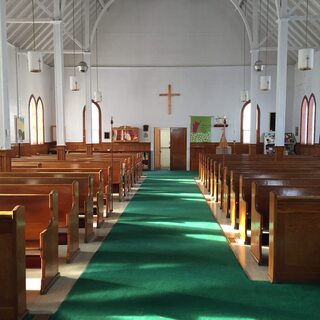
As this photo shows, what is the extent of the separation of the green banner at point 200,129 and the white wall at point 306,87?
3.88 metres

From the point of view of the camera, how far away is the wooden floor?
11.5 ft

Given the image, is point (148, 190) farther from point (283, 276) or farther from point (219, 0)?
point (219, 0)

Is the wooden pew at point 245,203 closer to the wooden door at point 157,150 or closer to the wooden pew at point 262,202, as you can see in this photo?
the wooden pew at point 262,202

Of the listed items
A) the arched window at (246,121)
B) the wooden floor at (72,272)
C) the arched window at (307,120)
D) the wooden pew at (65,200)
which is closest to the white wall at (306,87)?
the arched window at (307,120)

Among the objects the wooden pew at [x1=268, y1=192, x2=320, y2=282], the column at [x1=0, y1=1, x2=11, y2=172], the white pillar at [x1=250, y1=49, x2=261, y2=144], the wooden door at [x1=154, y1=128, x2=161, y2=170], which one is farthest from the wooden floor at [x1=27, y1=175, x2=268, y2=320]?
the wooden door at [x1=154, y1=128, x2=161, y2=170]

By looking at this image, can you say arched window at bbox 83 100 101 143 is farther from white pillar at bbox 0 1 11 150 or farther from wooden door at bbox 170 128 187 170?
white pillar at bbox 0 1 11 150

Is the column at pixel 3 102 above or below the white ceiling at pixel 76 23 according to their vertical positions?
below

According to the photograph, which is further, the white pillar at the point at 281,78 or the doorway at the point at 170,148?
the doorway at the point at 170,148

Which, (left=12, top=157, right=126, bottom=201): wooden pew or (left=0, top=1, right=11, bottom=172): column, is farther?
(left=12, top=157, right=126, bottom=201): wooden pew

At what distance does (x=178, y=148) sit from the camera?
18.7m

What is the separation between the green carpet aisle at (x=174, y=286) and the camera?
3.38 meters

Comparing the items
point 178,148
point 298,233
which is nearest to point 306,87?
point 178,148

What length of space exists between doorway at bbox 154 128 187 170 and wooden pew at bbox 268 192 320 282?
14.7 m

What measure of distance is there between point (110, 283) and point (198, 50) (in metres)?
15.8
